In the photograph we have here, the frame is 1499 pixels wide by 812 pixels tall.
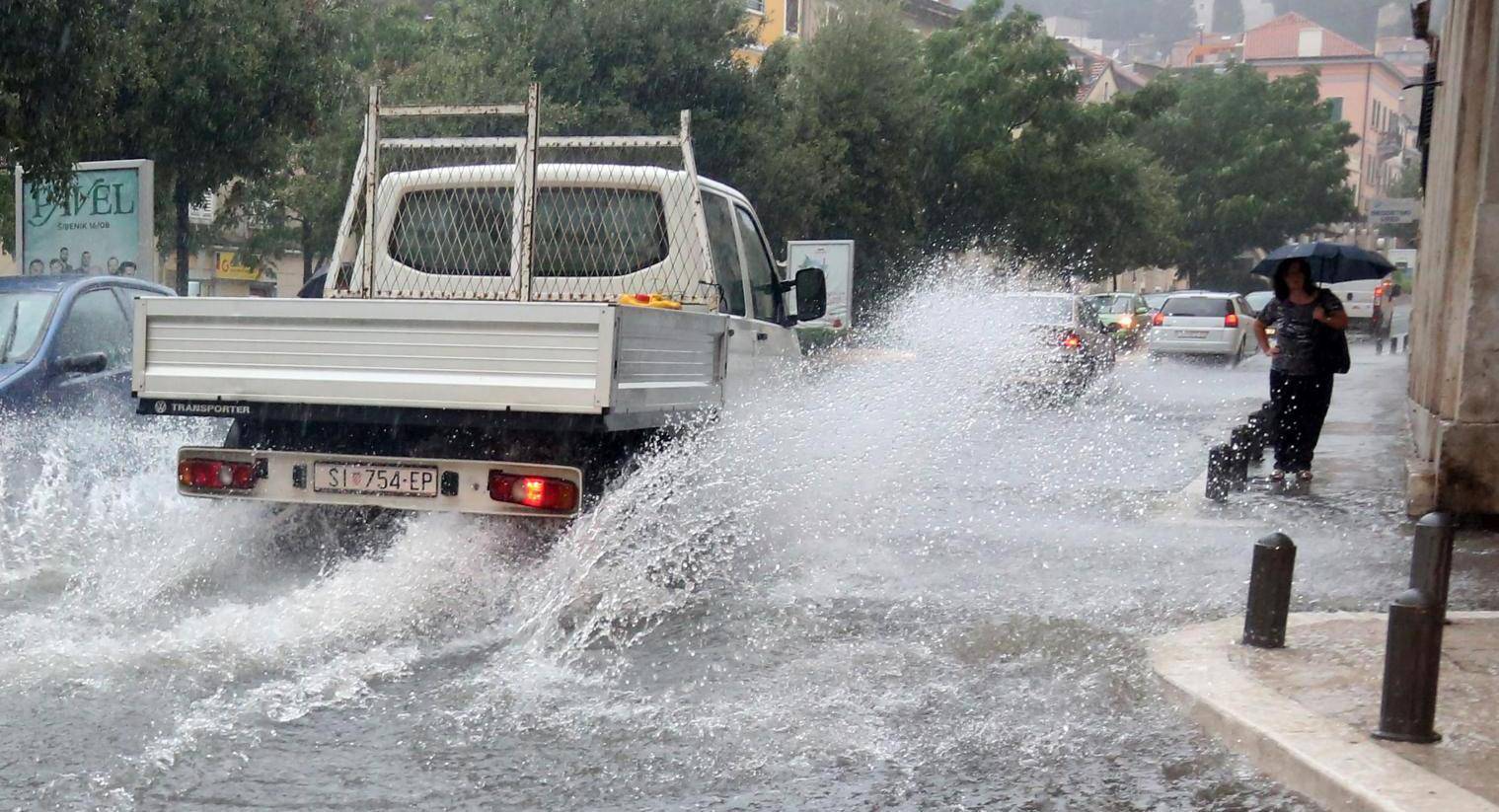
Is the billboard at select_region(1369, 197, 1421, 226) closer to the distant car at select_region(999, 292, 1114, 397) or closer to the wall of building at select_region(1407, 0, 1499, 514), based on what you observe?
the distant car at select_region(999, 292, 1114, 397)

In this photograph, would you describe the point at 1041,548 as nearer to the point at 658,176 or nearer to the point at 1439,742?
the point at 658,176

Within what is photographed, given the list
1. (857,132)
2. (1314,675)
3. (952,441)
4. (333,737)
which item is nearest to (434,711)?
(333,737)

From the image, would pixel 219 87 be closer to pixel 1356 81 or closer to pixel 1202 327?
pixel 1202 327

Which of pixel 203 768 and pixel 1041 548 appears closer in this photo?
pixel 203 768

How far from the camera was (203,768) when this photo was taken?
4730mm

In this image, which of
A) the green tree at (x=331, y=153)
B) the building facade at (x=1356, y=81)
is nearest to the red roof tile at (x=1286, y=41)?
the building facade at (x=1356, y=81)

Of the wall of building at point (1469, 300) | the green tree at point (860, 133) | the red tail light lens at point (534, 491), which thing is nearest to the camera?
the red tail light lens at point (534, 491)

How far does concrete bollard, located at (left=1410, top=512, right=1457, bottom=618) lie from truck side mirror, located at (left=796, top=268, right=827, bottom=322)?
13.3 ft

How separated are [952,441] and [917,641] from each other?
9.50 meters

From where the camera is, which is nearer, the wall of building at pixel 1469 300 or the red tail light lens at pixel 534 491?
the red tail light lens at pixel 534 491

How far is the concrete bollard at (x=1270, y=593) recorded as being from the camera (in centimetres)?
608

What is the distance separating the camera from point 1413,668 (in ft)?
16.0

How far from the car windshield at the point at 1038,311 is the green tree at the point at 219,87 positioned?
9931mm

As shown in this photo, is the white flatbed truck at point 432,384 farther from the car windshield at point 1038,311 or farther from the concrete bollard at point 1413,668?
the car windshield at point 1038,311
